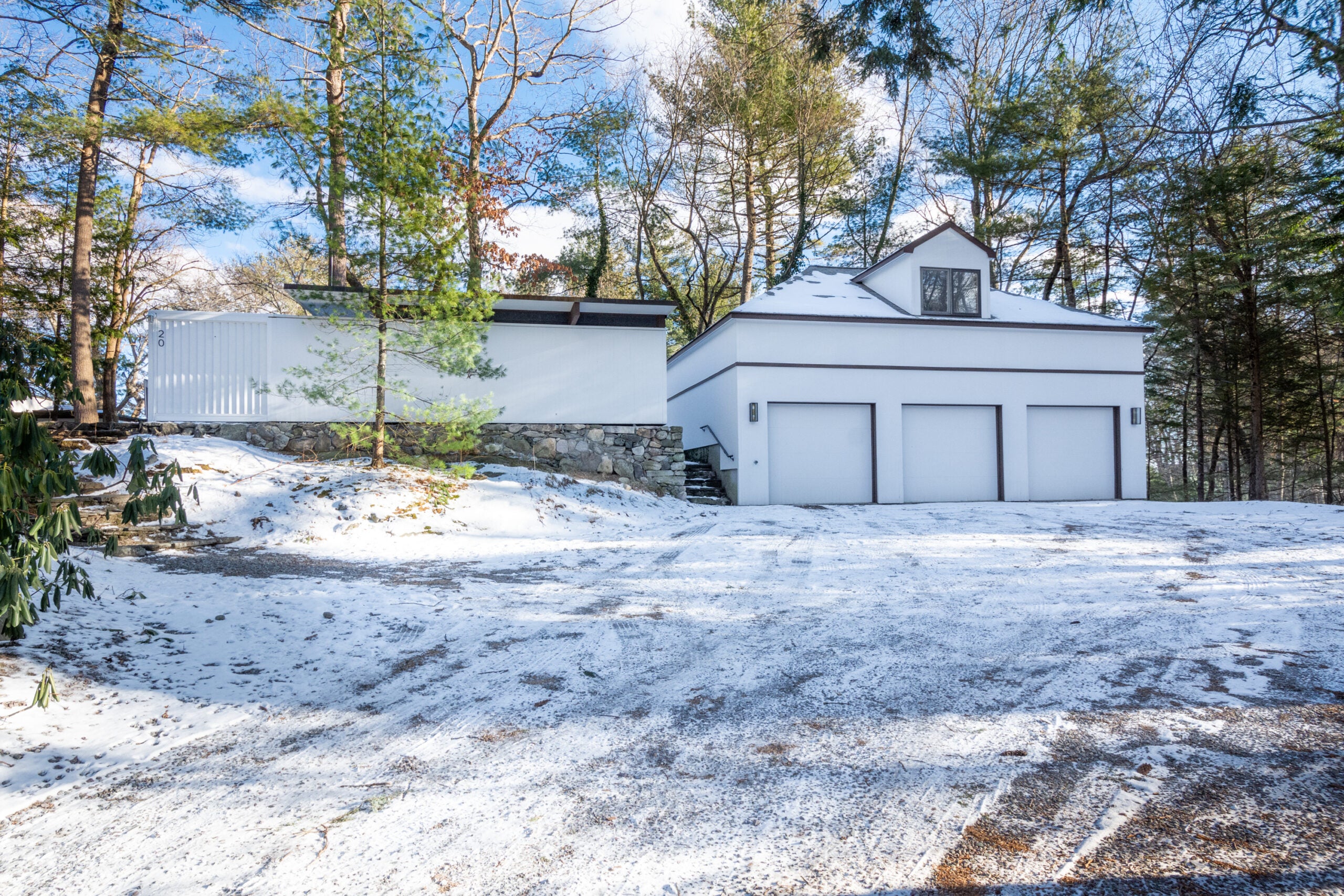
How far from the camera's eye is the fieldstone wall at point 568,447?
33.9ft

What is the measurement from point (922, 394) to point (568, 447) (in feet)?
21.9

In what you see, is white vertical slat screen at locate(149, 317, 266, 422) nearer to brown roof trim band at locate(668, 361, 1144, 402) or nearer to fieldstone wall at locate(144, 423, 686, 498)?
fieldstone wall at locate(144, 423, 686, 498)

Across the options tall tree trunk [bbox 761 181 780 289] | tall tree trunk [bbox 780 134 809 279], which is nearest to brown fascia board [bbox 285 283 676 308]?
tall tree trunk [bbox 780 134 809 279]

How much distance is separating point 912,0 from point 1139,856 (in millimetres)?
5899

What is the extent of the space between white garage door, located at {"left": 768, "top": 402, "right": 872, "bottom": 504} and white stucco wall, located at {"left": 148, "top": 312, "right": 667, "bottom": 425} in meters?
2.33

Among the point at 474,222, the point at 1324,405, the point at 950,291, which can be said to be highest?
the point at 474,222

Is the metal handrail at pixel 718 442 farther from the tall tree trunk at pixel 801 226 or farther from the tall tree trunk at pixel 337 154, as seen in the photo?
the tall tree trunk at pixel 801 226

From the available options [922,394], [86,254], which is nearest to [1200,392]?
[922,394]

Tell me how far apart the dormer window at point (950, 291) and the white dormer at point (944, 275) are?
1 centimetres

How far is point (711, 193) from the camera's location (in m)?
19.6

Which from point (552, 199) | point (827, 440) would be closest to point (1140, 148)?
point (827, 440)

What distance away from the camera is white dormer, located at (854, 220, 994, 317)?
519 inches

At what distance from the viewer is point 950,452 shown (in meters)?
12.9

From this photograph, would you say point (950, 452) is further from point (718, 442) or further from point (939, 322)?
point (718, 442)
